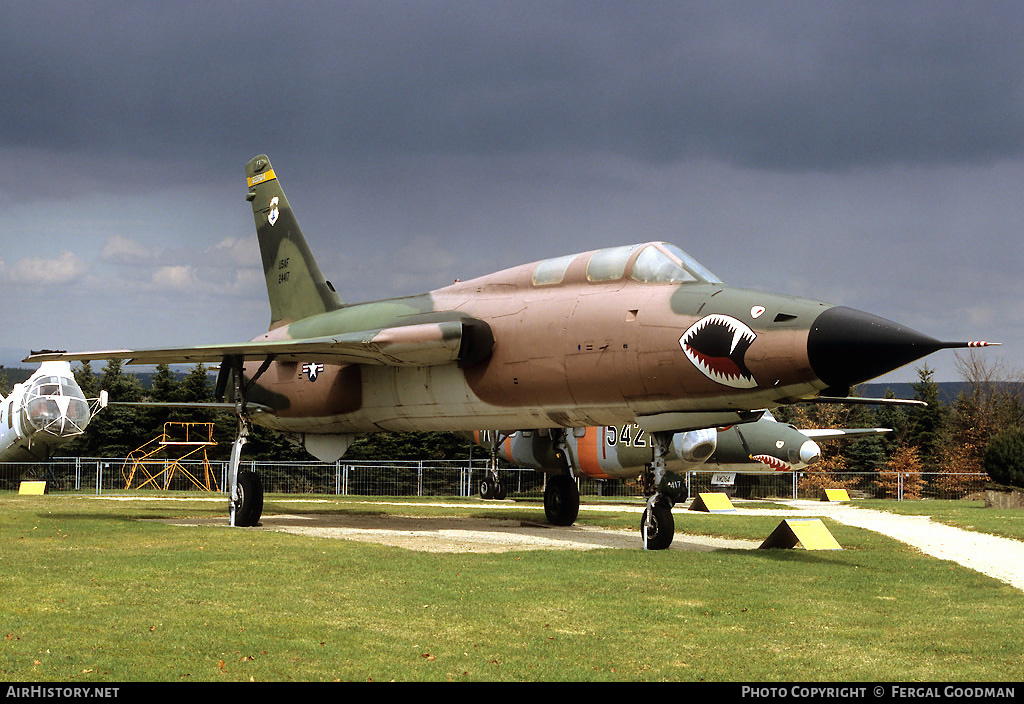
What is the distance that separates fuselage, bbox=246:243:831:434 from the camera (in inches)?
505

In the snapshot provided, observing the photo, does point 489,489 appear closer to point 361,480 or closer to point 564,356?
point 361,480

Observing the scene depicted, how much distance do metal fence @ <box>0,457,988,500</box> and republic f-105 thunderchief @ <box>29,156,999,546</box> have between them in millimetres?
20159

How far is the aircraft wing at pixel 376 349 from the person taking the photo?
1598 centimetres

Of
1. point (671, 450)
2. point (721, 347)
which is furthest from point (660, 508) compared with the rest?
point (671, 450)

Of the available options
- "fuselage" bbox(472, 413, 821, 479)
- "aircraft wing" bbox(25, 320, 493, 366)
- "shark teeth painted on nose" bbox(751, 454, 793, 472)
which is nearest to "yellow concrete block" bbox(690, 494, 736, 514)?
"fuselage" bbox(472, 413, 821, 479)

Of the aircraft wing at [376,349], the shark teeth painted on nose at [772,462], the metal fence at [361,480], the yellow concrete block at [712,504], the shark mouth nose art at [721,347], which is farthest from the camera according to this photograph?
the metal fence at [361,480]

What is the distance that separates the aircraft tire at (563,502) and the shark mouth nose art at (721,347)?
23.3 ft

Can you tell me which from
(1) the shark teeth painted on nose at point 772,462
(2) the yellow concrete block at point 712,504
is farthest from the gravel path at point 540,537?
(1) the shark teeth painted on nose at point 772,462

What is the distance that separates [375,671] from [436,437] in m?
52.5

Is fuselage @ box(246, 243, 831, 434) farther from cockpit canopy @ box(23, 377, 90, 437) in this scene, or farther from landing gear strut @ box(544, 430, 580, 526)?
cockpit canopy @ box(23, 377, 90, 437)

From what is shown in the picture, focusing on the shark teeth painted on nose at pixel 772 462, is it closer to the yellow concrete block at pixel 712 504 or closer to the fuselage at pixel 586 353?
the yellow concrete block at pixel 712 504

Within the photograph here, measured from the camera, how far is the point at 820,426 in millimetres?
69188

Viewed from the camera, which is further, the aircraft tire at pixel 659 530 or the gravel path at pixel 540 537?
the gravel path at pixel 540 537

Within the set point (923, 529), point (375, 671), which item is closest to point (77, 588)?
point (375, 671)
